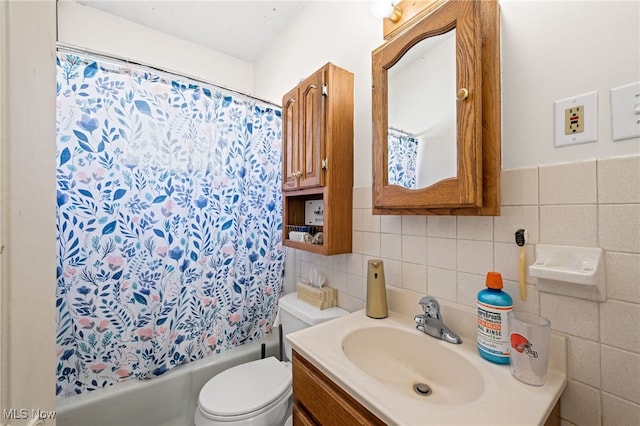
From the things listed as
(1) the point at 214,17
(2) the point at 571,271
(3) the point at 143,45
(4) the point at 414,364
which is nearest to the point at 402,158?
(2) the point at 571,271

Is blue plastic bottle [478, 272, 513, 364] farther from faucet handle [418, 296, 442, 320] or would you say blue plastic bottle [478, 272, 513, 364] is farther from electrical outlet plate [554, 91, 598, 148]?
electrical outlet plate [554, 91, 598, 148]

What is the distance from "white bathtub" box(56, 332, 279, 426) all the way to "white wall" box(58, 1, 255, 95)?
1.60 m

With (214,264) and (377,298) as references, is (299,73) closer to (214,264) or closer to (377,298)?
(214,264)

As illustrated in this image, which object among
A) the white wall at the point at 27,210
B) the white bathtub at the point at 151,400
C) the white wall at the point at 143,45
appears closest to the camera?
the white wall at the point at 27,210

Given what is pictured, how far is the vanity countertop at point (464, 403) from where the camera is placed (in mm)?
535

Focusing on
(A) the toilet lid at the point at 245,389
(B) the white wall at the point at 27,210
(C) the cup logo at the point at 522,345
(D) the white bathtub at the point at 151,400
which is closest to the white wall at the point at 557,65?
(C) the cup logo at the point at 522,345

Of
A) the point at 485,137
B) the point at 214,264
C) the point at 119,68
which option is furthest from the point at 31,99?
the point at 214,264

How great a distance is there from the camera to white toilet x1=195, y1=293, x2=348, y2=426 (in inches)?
41.5

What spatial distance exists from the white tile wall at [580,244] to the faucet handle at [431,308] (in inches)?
2.3

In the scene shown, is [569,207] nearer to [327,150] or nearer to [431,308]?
[431,308]

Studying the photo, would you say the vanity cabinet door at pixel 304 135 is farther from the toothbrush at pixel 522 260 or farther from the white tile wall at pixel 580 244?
the toothbrush at pixel 522 260

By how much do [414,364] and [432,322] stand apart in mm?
155

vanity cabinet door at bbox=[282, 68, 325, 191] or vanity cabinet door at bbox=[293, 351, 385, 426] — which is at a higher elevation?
vanity cabinet door at bbox=[282, 68, 325, 191]

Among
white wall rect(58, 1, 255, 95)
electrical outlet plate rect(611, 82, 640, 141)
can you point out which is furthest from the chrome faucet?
white wall rect(58, 1, 255, 95)
